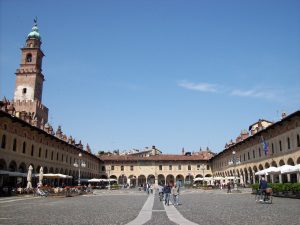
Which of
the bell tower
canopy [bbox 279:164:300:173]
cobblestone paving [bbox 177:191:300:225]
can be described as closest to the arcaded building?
the bell tower

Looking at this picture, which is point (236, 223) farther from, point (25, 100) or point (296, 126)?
point (25, 100)

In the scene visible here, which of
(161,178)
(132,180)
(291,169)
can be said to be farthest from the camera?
(132,180)

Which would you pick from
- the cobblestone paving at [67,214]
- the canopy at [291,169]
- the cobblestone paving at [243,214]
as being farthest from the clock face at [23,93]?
the cobblestone paving at [243,214]

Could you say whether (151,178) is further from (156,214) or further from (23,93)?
(156,214)

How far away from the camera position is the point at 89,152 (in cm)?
6838

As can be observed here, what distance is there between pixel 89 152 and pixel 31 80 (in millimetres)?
21539

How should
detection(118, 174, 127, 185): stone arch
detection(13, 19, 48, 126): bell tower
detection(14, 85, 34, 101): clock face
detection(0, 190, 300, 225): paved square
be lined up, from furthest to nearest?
detection(118, 174, 127, 185): stone arch < detection(14, 85, 34, 101): clock face < detection(13, 19, 48, 126): bell tower < detection(0, 190, 300, 225): paved square

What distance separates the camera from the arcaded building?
35.0 meters

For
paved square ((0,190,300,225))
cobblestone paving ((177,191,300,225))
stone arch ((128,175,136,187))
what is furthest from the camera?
stone arch ((128,175,136,187))

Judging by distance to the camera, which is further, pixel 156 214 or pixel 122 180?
pixel 122 180

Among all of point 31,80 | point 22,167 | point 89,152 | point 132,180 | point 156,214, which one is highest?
point 31,80

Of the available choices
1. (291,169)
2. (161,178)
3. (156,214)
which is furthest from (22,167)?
(161,178)

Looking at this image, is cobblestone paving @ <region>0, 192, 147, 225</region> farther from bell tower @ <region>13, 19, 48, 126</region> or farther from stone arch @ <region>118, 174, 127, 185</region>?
stone arch @ <region>118, 174, 127, 185</region>

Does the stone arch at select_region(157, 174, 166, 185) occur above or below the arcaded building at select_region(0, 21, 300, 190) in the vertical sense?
below
